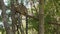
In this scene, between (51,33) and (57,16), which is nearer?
(57,16)

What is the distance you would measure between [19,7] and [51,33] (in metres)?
1.05

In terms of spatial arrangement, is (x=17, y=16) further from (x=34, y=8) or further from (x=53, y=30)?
(x=53, y=30)

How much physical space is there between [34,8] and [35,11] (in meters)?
0.06

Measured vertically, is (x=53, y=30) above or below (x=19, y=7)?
below

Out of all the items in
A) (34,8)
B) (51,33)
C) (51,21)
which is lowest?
(51,33)

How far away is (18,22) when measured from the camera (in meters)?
2.06

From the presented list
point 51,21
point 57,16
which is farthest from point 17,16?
point 57,16

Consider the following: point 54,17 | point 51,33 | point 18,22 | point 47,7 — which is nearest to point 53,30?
point 51,33

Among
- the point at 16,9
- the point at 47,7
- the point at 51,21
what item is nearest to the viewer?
the point at 16,9

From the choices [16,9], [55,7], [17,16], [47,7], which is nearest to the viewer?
[16,9]

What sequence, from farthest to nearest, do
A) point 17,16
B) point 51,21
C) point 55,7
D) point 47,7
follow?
point 55,7, point 47,7, point 51,21, point 17,16

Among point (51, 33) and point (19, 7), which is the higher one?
point (19, 7)

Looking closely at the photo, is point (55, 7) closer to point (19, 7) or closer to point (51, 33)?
point (51, 33)

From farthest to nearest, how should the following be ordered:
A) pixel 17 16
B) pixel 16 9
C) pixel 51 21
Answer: pixel 51 21 < pixel 17 16 < pixel 16 9
